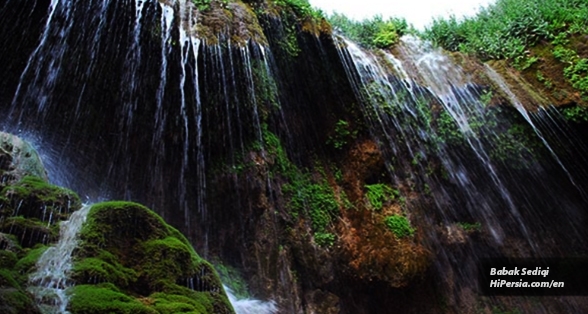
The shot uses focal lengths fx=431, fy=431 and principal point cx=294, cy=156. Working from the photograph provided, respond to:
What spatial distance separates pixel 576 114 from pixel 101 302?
10.4 metres

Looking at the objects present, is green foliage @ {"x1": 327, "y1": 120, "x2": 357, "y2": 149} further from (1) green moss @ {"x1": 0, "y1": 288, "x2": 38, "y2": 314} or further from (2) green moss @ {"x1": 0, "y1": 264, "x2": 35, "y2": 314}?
(1) green moss @ {"x1": 0, "y1": 288, "x2": 38, "y2": 314}

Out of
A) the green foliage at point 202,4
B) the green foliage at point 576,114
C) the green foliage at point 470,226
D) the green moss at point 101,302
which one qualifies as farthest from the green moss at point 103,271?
A: the green foliage at point 576,114

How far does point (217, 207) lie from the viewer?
8.66 metres

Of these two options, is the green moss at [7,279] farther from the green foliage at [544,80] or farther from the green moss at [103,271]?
the green foliage at [544,80]

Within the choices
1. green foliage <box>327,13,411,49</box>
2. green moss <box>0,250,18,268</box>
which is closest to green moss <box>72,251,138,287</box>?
green moss <box>0,250,18,268</box>

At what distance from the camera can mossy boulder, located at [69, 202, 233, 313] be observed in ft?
11.7

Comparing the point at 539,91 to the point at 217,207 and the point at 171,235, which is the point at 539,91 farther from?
the point at 171,235

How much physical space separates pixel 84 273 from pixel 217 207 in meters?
4.95

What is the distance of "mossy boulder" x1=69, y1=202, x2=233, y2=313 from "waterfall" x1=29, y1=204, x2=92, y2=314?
0.08 metres

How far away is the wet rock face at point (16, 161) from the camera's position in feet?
18.8

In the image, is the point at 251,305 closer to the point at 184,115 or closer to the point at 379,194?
the point at 184,115

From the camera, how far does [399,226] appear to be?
9430mm

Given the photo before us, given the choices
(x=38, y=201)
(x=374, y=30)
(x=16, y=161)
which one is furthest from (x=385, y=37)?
(x=38, y=201)

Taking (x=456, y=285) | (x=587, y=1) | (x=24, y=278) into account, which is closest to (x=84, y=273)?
(x=24, y=278)
